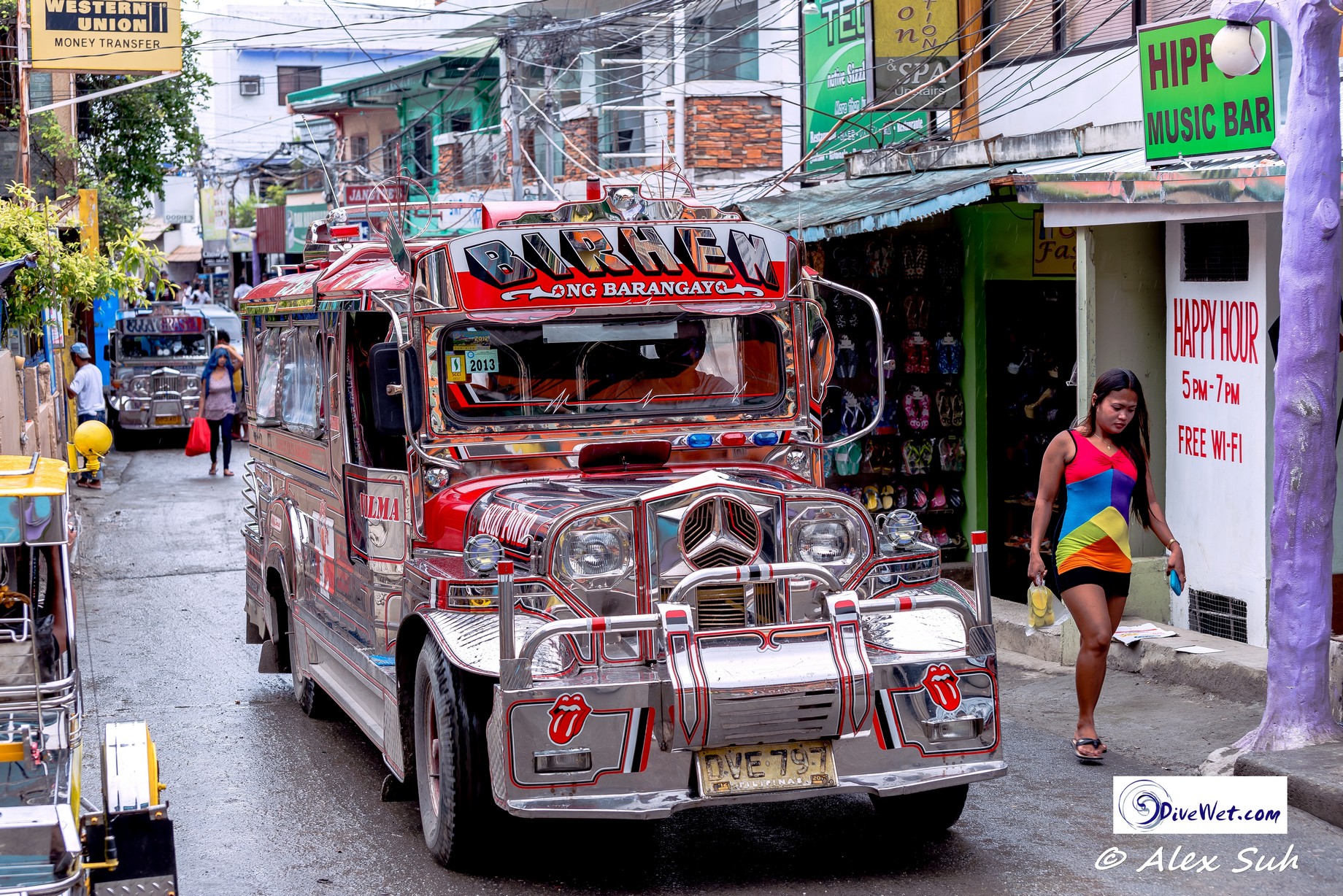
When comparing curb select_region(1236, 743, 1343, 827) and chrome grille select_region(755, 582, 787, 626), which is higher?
chrome grille select_region(755, 582, 787, 626)

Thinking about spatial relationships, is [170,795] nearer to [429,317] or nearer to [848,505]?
[429,317]

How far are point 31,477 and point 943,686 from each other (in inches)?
128

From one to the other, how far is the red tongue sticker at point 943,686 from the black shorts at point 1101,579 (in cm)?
168

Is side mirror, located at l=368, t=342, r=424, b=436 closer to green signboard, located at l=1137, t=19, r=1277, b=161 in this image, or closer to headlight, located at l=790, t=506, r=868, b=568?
headlight, located at l=790, t=506, r=868, b=568

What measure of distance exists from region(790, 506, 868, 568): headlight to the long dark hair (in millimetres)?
1692

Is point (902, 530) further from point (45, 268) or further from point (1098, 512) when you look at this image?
point (45, 268)

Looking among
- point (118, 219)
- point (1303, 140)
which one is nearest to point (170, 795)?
point (1303, 140)

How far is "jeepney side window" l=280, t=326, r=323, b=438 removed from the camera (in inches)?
330

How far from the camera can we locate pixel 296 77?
52156 mm

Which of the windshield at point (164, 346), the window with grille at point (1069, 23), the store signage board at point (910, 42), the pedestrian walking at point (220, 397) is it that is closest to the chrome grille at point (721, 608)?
the window with grille at point (1069, 23)

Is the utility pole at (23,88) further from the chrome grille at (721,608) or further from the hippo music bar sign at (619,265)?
the chrome grille at (721,608)

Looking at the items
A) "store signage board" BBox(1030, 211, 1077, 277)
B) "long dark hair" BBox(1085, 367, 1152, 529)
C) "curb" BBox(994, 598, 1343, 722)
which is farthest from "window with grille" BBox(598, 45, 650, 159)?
"long dark hair" BBox(1085, 367, 1152, 529)

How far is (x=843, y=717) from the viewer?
552 cm
